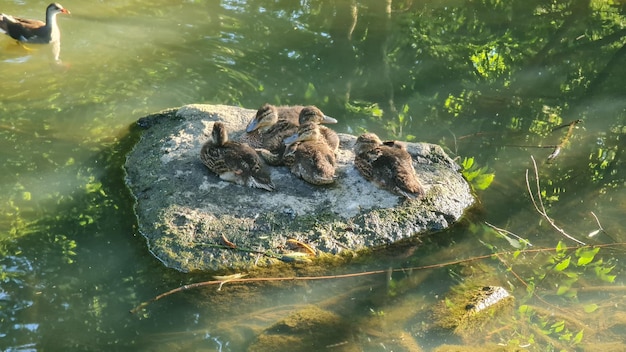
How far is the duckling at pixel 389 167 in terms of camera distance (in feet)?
18.8

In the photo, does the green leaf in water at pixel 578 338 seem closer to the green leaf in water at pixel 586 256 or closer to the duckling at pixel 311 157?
the green leaf in water at pixel 586 256

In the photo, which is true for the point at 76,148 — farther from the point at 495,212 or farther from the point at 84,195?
the point at 495,212

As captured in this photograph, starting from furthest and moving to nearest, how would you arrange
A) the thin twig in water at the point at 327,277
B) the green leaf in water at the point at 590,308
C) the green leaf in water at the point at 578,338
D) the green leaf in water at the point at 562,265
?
the green leaf in water at the point at 562,265
the green leaf in water at the point at 590,308
the thin twig in water at the point at 327,277
the green leaf in water at the point at 578,338

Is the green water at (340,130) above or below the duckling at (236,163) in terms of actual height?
below

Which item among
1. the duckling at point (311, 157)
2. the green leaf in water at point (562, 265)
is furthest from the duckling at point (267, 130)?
the green leaf in water at point (562, 265)

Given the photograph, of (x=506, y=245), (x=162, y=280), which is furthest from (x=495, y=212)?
(x=162, y=280)

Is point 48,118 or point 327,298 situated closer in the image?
point 327,298

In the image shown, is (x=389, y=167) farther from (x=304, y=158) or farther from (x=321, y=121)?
(x=321, y=121)

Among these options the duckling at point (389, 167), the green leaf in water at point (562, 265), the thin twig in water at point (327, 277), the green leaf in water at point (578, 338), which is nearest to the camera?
the green leaf in water at point (578, 338)

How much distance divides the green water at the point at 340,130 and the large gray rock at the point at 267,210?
191mm

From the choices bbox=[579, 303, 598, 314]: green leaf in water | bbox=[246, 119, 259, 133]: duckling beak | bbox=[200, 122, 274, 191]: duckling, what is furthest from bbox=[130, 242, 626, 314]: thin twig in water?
bbox=[246, 119, 259, 133]: duckling beak

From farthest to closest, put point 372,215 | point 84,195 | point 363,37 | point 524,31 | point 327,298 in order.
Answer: point 524,31
point 363,37
point 84,195
point 372,215
point 327,298

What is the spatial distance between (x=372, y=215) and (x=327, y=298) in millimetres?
1012

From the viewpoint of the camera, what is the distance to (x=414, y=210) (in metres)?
5.77
